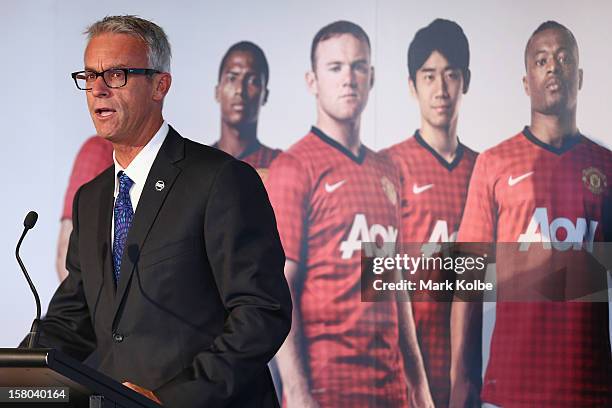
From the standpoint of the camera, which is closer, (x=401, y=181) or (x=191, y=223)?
(x=191, y=223)

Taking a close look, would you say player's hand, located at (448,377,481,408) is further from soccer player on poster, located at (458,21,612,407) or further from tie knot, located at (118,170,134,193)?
tie knot, located at (118,170,134,193)

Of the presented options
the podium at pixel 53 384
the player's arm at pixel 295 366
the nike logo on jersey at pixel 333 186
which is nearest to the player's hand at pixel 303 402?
the player's arm at pixel 295 366

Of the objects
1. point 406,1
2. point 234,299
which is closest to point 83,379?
point 234,299

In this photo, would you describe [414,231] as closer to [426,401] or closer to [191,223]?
[426,401]

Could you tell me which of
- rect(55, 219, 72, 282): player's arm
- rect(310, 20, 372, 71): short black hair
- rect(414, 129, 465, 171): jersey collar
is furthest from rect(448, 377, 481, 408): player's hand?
rect(55, 219, 72, 282): player's arm

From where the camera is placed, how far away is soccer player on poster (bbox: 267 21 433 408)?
445 cm

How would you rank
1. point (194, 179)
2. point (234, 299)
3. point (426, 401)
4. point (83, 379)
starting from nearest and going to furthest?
point (83, 379) → point (234, 299) → point (194, 179) → point (426, 401)

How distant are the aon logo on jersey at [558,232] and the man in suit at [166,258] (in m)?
2.36

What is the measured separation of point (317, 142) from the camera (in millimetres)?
4566

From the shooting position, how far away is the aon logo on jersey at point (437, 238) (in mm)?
4422

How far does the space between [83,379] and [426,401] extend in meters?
3.00

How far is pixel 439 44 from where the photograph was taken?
4.50m

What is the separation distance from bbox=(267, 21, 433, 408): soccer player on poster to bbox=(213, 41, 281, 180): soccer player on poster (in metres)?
0.13

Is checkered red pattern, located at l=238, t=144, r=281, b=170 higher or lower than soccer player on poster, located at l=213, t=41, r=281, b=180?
lower
